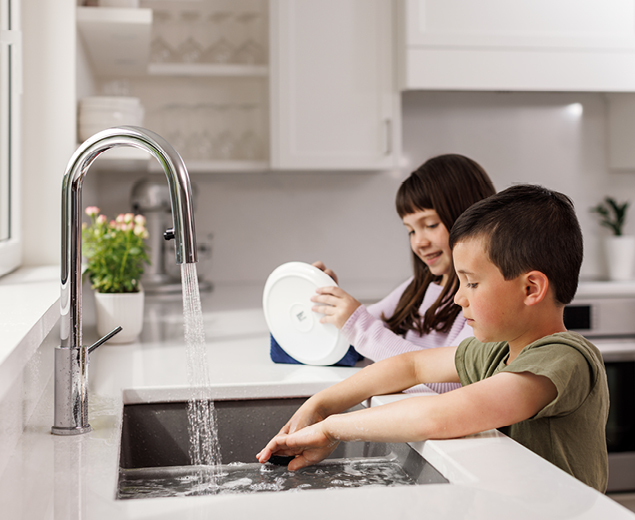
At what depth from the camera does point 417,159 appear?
2.72 meters

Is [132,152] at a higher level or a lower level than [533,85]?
lower

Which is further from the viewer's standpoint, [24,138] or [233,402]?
[24,138]

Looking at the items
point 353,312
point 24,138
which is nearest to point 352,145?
point 24,138

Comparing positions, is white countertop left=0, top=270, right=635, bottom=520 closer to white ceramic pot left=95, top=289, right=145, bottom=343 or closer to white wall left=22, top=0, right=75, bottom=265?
white ceramic pot left=95, top=289, right=145, bottom=343

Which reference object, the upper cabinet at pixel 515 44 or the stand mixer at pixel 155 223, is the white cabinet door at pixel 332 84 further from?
the stand mixer at pixel 155 223

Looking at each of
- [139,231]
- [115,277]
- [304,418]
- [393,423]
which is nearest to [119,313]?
[115,277]

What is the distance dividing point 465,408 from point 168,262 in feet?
6.12

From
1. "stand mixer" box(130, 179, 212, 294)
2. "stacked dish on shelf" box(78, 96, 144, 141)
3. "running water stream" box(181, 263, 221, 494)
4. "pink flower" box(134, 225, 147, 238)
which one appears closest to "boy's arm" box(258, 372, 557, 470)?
"running water stream" box(181, 263, 221, 494)

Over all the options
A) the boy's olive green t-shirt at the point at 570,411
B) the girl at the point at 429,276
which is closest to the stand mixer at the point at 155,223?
the girl at the point at 429,276

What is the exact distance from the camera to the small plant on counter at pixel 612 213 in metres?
2.74

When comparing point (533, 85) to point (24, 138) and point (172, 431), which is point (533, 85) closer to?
point (24, 138)

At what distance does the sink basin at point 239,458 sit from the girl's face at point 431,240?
0.43 meters

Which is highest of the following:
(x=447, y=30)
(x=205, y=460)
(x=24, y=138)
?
(x=447, y=30)

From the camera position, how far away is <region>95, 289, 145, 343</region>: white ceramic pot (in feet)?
4.64
